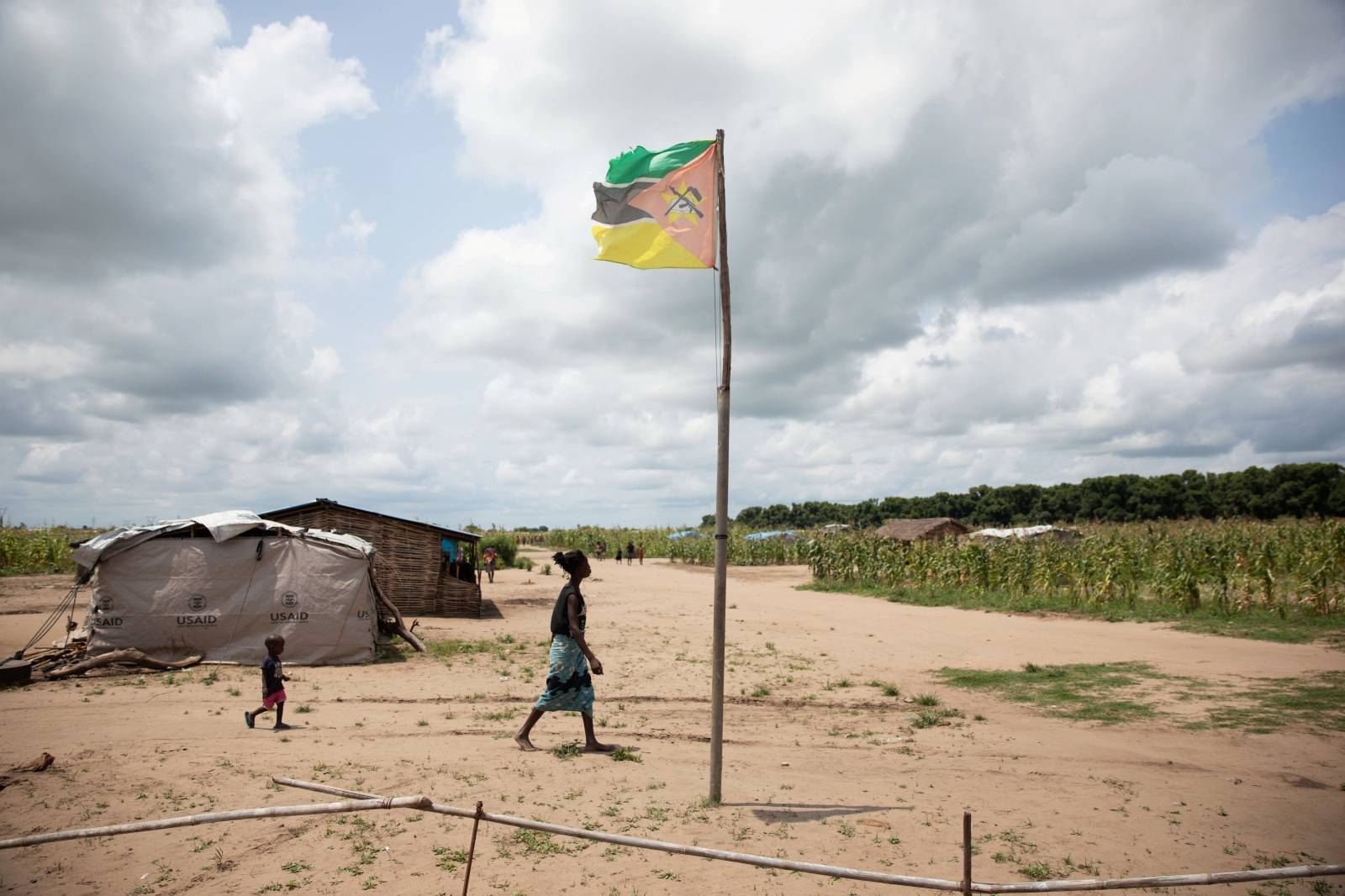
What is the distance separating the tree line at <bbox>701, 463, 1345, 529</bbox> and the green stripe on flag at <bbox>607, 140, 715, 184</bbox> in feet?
156

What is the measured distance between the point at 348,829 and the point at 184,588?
973 cm

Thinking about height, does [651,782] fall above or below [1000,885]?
below

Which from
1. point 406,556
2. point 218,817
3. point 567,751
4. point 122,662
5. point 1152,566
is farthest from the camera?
point 1152,566

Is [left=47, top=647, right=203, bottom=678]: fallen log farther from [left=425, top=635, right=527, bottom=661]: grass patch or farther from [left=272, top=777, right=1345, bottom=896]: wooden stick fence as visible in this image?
[left=272, top=777, right=1345, bottom=896]: wooden stick fence

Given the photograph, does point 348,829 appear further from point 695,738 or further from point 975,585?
point 975,585

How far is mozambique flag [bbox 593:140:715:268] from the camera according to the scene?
6.89 meters

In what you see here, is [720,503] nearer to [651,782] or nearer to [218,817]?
[651,782]

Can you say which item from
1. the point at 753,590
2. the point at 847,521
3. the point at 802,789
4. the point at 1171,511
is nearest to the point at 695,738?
the point at 802,789

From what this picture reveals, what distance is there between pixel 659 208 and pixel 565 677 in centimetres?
470

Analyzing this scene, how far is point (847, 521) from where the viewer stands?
94.7m

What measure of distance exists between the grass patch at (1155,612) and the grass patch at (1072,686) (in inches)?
192

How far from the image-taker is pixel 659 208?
703 cm

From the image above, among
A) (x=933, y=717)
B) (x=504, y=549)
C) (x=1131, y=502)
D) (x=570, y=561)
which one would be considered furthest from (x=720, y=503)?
(x=1131, y=502)

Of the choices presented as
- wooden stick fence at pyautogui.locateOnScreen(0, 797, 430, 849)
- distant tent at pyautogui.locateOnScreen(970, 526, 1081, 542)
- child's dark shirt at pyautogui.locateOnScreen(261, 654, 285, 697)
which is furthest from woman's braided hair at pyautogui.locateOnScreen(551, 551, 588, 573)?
distant tent at pyautogui.locateOnScreen(970, 526, 1081, 542)
